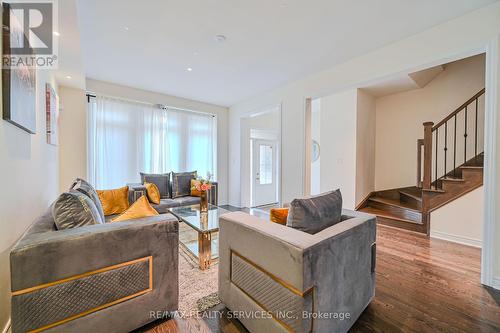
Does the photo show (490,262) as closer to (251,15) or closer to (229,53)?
(251,15)

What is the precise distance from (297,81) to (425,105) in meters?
2.96

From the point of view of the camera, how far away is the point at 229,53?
9.21 feet

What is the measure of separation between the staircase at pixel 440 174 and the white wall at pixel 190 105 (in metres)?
3.42

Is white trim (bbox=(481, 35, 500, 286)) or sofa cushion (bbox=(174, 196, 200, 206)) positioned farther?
sofa cushion (bbox=(174, 196, 200, 206))

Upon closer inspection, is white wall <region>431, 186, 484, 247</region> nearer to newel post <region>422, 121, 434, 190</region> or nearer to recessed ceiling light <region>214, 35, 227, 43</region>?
newel post <region>422, 121, 434, 190</region>

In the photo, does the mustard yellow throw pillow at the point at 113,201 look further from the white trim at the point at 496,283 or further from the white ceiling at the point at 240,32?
the white trim at the point at 496,283

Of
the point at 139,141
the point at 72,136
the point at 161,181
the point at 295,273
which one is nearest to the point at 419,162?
the point at 295,273

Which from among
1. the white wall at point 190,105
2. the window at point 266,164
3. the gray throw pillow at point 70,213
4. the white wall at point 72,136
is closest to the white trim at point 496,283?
the gray throw pillow at point 70,213

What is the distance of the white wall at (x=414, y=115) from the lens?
149 inches

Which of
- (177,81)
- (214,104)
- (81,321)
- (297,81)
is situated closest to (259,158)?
(214,104)

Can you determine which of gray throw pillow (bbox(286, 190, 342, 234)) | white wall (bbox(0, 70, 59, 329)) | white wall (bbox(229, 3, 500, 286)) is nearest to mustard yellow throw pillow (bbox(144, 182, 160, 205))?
white wall (bbox(0, 70, 59, 329))

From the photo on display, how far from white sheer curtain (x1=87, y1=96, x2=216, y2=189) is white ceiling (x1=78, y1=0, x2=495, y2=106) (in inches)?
30.1

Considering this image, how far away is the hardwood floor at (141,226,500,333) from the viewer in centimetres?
145

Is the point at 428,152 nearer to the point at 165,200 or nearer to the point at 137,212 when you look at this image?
the point at 137,212
